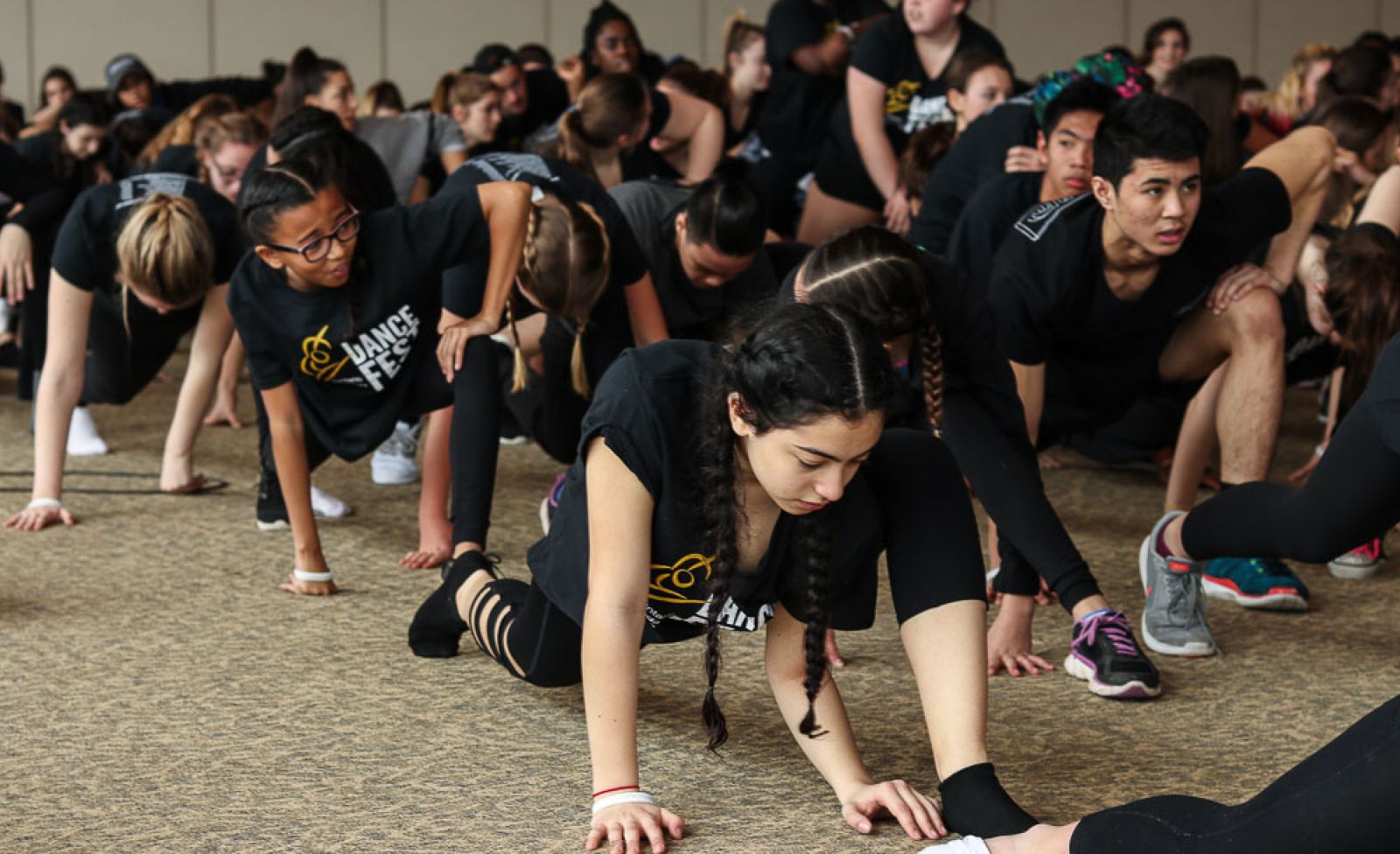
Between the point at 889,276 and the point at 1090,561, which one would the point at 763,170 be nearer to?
the point at 1090,561

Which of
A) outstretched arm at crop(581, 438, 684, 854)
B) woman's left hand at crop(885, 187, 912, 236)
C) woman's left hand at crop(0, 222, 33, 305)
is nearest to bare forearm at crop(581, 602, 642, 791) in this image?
outstretched arm at crop(581, 438, 684, 854)

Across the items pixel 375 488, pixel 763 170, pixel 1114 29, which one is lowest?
pixel 375 488

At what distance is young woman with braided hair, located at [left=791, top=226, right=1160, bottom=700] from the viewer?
2021 mm

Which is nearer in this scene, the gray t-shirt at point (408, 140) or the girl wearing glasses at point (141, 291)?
the girl wearing glasses at point (141, 291)

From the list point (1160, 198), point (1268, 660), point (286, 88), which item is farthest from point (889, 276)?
point (286, 88)

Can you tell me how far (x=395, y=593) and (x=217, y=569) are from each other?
1.25 ft

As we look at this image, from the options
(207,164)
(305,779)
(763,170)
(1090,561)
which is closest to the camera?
(305,779)

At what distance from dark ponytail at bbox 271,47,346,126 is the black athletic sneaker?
3131 millimetres

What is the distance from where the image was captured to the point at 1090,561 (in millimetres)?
2820

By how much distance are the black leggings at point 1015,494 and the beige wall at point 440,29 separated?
270 inches

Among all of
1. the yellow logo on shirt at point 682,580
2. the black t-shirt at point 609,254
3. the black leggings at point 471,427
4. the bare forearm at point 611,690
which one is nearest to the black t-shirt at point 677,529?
the yellow logo on shirt at point 682,580

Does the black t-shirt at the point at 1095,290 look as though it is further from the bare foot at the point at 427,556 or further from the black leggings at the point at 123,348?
the black leggings at the point at 123,348

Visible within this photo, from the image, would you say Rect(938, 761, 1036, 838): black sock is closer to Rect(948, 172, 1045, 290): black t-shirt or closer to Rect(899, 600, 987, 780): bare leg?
Rect(899, 600, 987, 780): bare leg

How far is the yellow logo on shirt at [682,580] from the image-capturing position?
5.41 ft
